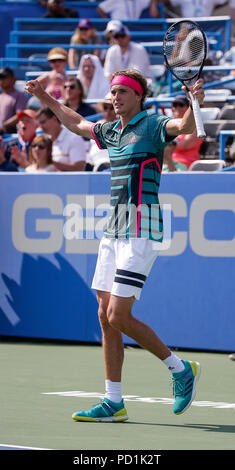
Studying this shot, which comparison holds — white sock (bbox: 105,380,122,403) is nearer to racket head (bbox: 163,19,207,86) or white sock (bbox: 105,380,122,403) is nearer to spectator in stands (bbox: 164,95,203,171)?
racket head (bbox: 163,19,207,86)

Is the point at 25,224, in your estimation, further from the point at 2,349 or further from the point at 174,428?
the point at 174,428

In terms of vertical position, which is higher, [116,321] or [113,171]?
[113,171]

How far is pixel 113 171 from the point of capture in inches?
254

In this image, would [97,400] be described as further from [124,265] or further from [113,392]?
[124,265]

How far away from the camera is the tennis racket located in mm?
6215

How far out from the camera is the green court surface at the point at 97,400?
5523 mm

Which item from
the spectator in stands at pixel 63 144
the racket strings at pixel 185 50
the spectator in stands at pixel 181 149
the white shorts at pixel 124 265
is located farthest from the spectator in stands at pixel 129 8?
the white shorts at pixel 124 265

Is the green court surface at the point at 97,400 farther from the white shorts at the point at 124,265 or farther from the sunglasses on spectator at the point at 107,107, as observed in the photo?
A: the sunglasses on spectator at the point at 107,107

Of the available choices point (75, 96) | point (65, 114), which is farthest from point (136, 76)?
point (75, 96)

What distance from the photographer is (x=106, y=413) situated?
6.31m

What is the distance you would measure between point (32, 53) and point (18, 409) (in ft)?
44.2

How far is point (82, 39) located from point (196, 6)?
7.80 feet

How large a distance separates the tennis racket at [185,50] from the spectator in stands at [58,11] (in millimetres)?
13209
